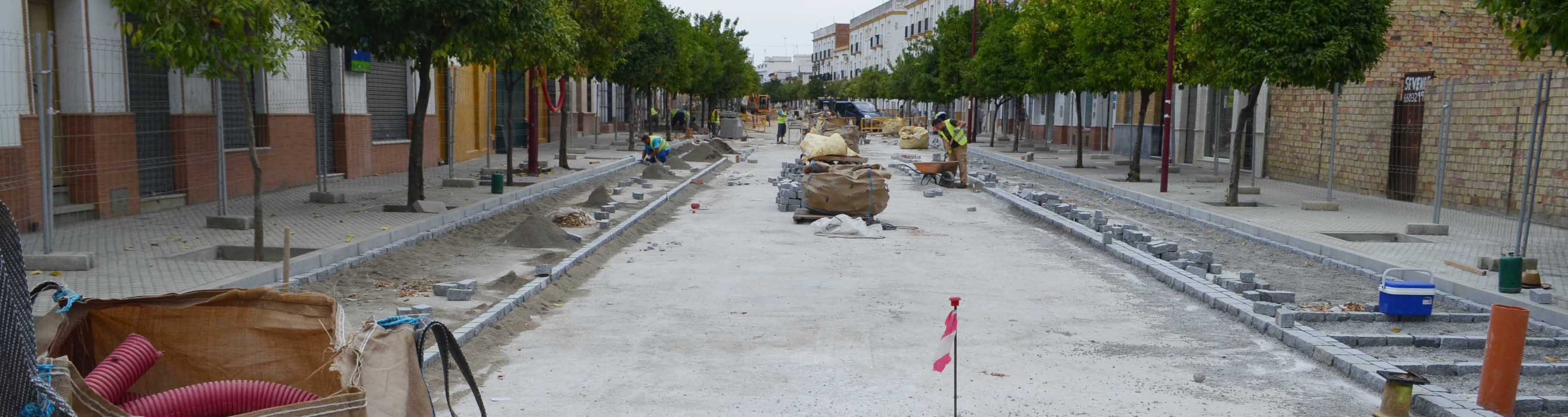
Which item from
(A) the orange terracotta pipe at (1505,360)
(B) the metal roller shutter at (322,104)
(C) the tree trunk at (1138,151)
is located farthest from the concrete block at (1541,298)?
(C) the tree trunk at (1138,151)

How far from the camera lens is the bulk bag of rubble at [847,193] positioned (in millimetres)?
14508

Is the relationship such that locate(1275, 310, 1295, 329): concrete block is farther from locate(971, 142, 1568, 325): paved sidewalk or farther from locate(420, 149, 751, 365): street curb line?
locate(420, 149, 751, 365): street curb line

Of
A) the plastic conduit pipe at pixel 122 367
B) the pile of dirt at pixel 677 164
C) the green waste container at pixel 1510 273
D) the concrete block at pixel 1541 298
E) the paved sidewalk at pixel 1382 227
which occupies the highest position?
the plastic conduit pipe at pixel 122 367

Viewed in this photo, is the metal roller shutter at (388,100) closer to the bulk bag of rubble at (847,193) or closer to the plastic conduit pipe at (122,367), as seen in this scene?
the bulk bag of rubble at (847,193)

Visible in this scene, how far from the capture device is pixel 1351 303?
29.6ft

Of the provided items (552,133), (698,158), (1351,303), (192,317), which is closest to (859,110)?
(552,133)

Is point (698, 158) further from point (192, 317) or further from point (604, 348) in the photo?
point (192, 317)

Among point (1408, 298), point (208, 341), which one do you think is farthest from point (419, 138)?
point (208, 341)

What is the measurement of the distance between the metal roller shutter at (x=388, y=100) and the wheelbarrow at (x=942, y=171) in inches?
399

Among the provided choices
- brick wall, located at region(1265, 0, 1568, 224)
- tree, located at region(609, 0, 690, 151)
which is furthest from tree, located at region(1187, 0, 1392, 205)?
tree, located at region(609, 0, 690, 151)

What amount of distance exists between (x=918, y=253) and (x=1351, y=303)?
426 centimetres

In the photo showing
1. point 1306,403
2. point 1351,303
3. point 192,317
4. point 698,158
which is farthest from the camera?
point 698,158

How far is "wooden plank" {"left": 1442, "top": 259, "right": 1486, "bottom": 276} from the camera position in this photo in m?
10.4

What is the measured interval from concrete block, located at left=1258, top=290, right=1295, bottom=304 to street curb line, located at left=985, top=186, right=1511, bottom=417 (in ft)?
0.37
